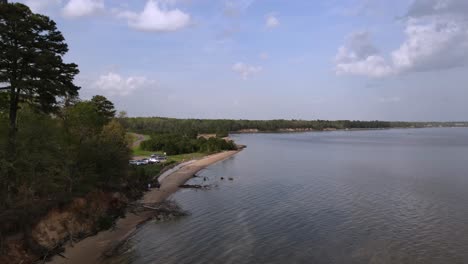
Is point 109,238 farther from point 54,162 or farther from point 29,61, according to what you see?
point 29,61

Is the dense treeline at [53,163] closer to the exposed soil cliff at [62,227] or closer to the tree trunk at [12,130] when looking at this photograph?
the tree trunk at [12,130]

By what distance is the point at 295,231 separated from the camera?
3158cm

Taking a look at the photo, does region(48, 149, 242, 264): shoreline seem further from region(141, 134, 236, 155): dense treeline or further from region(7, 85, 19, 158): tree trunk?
region(141, 134, 236, 155): dense treeline

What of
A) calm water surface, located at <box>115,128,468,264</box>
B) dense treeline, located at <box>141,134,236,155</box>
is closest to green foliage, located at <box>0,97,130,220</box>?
calm water surface, located at <box>115,128,468,264</box>

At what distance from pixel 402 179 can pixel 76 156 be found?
4746 cm

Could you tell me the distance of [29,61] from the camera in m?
29.1

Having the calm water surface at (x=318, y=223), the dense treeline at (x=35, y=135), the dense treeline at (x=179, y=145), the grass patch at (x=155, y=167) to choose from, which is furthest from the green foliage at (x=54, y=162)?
the dense treeline at (x=179, y=145)

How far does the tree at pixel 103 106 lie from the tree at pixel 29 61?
3501cm

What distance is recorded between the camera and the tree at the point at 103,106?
6673 centimetres

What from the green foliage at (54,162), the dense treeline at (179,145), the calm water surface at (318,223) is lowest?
the calm water surface at (318,223)

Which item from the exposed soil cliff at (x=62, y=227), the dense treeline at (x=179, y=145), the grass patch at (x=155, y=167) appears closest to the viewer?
the exposed soil cliff at (x=62, y=227)

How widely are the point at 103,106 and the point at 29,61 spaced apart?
4048cm

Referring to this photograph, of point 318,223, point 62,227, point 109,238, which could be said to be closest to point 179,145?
point 318,223

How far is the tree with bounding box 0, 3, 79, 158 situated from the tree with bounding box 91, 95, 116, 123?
1378 inches
